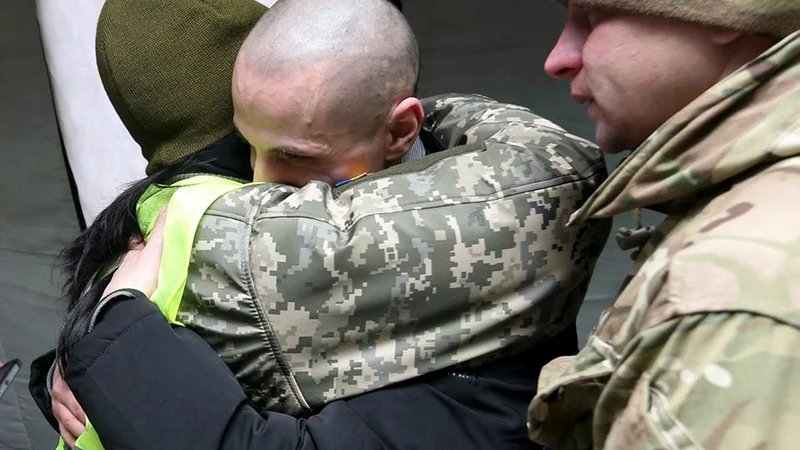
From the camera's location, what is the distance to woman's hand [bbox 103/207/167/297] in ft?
2.33

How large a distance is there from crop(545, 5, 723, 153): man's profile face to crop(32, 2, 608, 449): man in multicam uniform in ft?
0.42

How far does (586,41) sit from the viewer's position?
58cm

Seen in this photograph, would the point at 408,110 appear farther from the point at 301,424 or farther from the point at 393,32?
the point at 301,424

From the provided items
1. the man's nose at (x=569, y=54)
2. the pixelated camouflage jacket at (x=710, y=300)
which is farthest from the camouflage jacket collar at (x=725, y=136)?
the man's nose at (x=569, y=54)

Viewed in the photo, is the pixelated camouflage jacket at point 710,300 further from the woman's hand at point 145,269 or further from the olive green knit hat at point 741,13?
the woman's hand at point 145,269

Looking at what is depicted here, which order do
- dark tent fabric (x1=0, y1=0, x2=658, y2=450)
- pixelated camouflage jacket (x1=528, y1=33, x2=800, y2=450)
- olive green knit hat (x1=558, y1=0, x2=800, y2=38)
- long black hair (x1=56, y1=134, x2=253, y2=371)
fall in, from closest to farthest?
pixelated camouflage jacket (x1=528, y1=33, x2=800, y2=450) < olive green knit hat (x1=558, y1=0, x2=800, y2=38) < long black hair (x1=56, y1=134, x2=253, y2=371) < dark tent fabric (x1=0, y1=0, x2=658, y2=450)

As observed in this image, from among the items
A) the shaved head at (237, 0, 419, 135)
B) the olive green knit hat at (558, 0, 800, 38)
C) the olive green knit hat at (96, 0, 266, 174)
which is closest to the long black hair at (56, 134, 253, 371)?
the olive green knit hat at (96, 0, 266, 174)

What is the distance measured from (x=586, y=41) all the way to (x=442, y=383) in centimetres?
33

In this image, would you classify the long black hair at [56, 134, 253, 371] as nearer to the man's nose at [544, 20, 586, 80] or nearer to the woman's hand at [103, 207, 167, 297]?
the woman's hand at [103, 207, 167, 297]

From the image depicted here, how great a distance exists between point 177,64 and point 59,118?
0.90m

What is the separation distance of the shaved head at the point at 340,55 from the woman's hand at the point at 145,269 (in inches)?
7.6

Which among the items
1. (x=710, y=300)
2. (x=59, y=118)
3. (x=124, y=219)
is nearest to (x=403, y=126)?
(x=124, y=219)

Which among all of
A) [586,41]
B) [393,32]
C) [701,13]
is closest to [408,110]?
[393,32]

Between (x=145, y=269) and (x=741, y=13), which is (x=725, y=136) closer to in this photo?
(x=741, y=13)
